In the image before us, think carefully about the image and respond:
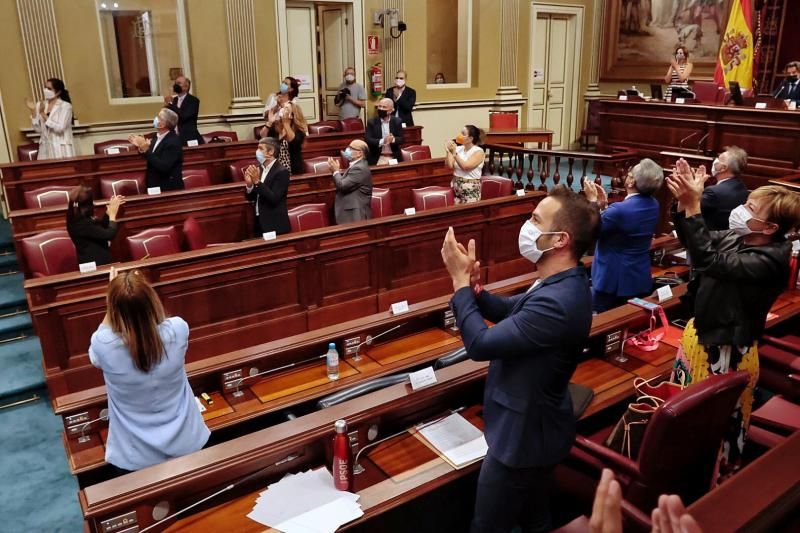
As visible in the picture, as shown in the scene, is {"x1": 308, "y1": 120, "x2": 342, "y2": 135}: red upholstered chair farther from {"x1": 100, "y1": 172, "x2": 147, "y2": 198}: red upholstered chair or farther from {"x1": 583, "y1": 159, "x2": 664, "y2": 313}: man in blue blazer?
{"x1": 583, "y1": 159, "x2": 664, "y2": 313}: man in blue blazer

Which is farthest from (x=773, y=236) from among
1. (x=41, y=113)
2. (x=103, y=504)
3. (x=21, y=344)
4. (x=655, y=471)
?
(x=41, y=113)

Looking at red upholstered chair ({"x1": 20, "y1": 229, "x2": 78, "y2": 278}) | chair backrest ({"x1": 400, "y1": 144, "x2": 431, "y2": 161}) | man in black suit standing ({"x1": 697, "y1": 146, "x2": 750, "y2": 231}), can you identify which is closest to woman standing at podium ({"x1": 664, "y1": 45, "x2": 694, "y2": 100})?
chair backrest ({"x1": 400, "y1": 144, "x2": 431, "y2": 161})

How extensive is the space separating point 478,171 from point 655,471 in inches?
148

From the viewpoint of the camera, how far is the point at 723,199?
13.2 feet

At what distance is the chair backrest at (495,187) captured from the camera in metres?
5.97

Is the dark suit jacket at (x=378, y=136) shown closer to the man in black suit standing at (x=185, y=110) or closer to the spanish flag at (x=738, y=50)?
the man in black suit standing at (x=185, y=110)

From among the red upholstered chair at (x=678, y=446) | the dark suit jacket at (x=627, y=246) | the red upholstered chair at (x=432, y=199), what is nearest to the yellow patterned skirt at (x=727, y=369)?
the red upholstered chair at (x=678, y=446)

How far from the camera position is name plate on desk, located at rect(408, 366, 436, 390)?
240cm

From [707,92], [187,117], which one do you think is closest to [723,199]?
[707,92]

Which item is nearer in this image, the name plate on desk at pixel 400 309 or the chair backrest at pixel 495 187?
the name plate on desk at pixel 400 309

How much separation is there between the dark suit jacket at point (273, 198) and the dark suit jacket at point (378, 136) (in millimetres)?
2497

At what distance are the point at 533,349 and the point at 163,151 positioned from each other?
14.9ft

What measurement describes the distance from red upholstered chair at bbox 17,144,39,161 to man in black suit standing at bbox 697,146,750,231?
697cm

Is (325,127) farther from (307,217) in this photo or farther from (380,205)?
(307,217)
